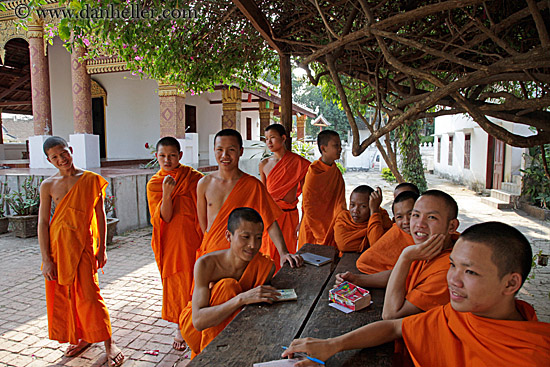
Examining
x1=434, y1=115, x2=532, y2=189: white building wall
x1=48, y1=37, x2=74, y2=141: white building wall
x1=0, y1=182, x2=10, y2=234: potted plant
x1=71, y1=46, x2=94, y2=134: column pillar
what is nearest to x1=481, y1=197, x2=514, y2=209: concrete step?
x1=434, y1=115, x2=532, y2=189: white building wall

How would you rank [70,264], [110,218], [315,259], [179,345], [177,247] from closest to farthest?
[315,259] → [70,264] → [179,345] → [177,247] → [110,218]

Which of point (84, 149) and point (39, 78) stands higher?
point (39, 78)

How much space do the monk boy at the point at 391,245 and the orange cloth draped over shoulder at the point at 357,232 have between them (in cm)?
39

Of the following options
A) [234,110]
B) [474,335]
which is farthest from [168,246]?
[234,110]

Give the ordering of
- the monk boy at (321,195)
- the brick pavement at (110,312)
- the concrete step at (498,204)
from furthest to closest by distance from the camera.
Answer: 1. the concrete step at (498,204)
2. the monk boy at (321,195)
3. the brick pavement at (110,312)

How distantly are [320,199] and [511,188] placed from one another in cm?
1076

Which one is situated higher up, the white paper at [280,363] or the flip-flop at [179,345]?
the white paper at [280,363]

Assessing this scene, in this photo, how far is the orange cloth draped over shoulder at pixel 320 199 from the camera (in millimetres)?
4246

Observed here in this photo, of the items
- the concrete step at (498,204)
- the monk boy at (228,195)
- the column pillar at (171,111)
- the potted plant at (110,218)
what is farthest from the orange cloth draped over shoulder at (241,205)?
the concrete step at (498,204)

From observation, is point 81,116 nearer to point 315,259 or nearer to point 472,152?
point 315,259

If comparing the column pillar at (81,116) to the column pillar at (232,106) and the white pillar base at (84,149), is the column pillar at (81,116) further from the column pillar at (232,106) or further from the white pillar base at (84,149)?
the column pillar at (232,106)

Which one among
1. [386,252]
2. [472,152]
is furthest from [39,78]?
[472,152]

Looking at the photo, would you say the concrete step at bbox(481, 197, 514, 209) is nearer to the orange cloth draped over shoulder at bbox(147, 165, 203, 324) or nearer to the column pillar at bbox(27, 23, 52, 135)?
the orange cloth draped over shoulder at bbox(147, 165, 203, 324)

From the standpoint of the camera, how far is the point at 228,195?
3094 mm
